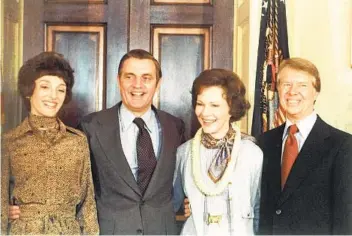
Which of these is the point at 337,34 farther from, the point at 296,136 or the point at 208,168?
the point at 208,168

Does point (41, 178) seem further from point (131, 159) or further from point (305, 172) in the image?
point (305, 172)

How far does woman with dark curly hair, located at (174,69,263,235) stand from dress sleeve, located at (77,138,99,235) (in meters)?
0.33

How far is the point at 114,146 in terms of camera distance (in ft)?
6.81

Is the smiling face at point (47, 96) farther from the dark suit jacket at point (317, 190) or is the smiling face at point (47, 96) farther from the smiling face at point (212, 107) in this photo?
the dark suit jacket at point (317, 190)

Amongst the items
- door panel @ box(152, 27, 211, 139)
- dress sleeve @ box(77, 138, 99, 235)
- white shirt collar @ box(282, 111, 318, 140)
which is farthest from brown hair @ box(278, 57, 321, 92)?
door panel @ box(152, 27, 211, 139)

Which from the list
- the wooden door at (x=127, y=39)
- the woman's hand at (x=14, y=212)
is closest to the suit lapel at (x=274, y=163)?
the woman's hand at (x=14, y=212)

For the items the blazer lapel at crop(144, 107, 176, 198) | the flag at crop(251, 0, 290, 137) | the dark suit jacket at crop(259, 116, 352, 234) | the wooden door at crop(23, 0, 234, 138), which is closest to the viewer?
the dark suit jacket at crop(259, 116, 352, 234)

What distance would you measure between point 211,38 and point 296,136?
4.07ft

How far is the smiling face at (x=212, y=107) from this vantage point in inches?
78.8

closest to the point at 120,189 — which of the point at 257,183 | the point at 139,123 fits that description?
the point at 139,123

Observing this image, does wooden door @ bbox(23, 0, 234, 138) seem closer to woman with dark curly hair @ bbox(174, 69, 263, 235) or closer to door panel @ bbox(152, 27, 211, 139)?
door panel @ bbox(152, 27, 211, 139)

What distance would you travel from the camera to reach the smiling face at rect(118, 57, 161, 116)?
2104 millimetres

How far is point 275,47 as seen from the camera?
258cm

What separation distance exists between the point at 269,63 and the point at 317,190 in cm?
85
